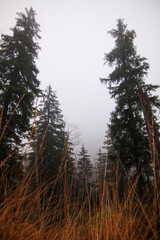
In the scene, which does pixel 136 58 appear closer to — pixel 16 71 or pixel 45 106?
pixel 16 71

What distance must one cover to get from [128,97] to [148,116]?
5.49 meters

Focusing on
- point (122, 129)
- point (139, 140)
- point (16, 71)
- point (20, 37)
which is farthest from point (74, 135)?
point (20, 37)

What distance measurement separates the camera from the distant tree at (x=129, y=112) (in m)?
6.62

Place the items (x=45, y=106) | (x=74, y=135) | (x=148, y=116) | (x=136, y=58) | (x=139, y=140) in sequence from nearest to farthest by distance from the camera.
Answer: (x=148, y=116), (x=139, y=140), (x=136, y=58), (x=74, y=135), (x=45, y=106)

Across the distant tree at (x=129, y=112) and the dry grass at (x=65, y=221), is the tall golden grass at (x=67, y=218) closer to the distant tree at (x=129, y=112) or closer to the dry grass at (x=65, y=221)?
the dry grass at (x=65, y=221)

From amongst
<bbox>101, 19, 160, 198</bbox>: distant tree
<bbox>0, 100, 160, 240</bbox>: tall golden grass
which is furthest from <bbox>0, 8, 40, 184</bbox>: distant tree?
<bbox>101, 19, 160, 198</bbox>: distant tree

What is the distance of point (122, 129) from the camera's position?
7434 mm

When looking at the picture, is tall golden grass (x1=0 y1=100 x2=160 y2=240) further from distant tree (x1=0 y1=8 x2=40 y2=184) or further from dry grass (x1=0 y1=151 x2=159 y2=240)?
distant tree (x1=0 y1=8 x2=40 y2=184)

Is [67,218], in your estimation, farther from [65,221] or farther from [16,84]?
[16,84]

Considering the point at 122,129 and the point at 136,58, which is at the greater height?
the point at 136,58

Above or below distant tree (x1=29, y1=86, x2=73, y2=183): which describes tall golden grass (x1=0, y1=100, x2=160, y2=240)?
below

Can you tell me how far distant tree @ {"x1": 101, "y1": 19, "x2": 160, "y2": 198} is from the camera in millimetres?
6621

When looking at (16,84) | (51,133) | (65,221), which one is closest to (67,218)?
(65,221)

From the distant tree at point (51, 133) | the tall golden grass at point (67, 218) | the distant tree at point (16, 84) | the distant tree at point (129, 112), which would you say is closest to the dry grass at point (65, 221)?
the tall golden grass at point (67, 218)
